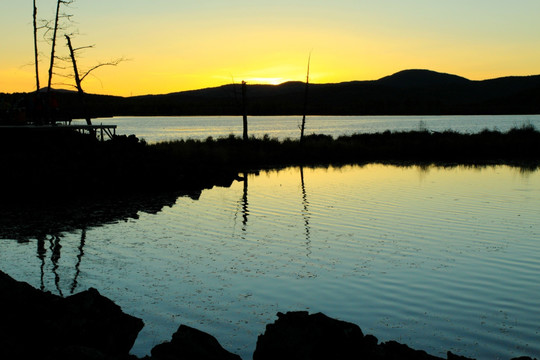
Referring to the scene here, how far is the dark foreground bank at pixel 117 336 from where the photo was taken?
21.8ft

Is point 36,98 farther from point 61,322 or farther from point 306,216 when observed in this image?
point 61,322

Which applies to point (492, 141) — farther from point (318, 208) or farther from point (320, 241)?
point (320, 241)

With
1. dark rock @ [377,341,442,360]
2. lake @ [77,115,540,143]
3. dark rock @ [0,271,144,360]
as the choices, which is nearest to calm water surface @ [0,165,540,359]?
dark rock @ [0,271,144,360]

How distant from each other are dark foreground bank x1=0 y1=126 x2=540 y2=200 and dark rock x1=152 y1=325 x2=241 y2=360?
19784mm

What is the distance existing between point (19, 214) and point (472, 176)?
22.6 meters

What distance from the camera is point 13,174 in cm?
2530

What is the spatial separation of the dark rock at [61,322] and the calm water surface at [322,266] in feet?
2.02

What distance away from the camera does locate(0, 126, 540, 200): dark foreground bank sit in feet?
86.0

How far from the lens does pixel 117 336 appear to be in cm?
764

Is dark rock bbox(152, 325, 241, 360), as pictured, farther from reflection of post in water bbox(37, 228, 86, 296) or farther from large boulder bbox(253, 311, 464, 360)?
reflection of post in water bbox(37, 228, 86, 296)

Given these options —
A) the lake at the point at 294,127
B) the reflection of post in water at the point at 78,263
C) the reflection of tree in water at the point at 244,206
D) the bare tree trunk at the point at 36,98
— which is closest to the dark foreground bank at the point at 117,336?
the reflection of post in water at the point at 78,263

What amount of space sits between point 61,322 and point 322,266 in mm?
6606

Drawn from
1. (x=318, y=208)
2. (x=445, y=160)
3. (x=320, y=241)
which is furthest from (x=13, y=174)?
(x=445, y=160)

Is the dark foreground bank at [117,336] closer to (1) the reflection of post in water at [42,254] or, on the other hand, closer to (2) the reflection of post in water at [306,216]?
(1) the reflection of post in water at [42,254]
